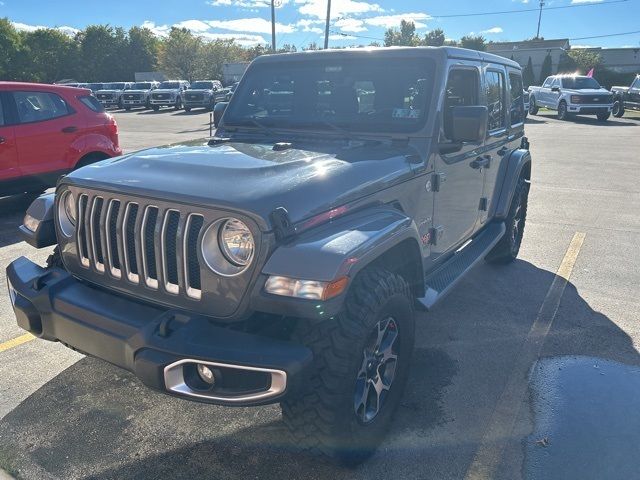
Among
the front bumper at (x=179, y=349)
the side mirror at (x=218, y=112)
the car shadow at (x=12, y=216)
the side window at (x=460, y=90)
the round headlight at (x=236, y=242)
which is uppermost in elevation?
the side window at (x=460, y=90)

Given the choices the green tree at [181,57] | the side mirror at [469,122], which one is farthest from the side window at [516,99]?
the green tree at [181,57]

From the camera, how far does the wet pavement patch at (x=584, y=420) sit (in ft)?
9.05

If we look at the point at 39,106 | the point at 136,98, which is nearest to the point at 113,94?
the point at 136,98

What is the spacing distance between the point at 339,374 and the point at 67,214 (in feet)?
5.74

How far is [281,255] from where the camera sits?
7.46 ft

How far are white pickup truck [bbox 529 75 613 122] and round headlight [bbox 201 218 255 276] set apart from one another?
2250cm

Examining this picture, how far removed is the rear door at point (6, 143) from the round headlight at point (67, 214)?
494 centimetres

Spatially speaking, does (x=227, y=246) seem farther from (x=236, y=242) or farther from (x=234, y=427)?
(x=234, y=427)

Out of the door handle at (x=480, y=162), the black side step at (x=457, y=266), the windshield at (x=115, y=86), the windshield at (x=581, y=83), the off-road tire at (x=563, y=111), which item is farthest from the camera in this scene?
the windshield at (x=115, y=86)

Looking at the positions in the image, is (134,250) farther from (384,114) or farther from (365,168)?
(384,114)

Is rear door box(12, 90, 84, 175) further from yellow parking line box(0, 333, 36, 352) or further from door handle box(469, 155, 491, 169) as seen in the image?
door handle box(469, 155, 491, 169)

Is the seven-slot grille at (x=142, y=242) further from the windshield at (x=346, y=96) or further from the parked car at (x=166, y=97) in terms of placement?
the parked car at (x=166, y=97)

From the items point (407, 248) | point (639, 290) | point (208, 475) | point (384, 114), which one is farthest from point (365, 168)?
point (639, 290)

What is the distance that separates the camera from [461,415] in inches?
125
